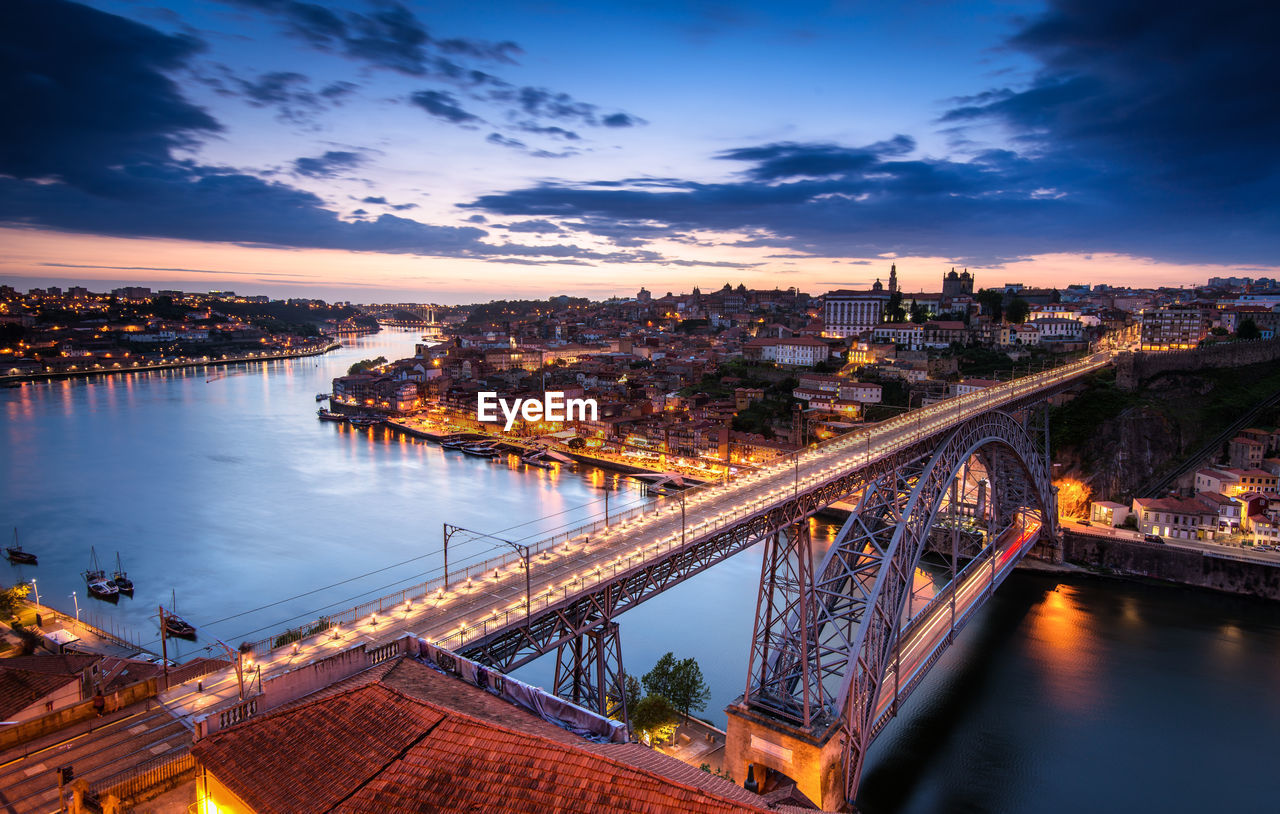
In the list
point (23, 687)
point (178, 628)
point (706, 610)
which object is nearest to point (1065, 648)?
point (706, 610)

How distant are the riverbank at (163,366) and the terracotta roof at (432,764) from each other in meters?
76.8

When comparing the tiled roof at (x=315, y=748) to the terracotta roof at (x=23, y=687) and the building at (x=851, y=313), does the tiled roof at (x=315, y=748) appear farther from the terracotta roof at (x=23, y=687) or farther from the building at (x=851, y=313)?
the building at (x=851, y=313)

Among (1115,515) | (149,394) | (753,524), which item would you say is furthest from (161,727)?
(149,394)

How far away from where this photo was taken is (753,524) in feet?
30.3

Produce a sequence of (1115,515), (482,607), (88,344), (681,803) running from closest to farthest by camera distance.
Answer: (681,803)
(482,607)
(1115,515)
(88,344)

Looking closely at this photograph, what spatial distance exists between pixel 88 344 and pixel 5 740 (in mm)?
84722

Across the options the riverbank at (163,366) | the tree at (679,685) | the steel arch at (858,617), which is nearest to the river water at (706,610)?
the tree at (679,685)

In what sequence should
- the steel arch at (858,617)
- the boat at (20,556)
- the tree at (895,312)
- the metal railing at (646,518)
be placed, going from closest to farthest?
the metal railing at (646,518) < the steel arch at (858,617) < the boat at (20,556) < the tree at (895,312)

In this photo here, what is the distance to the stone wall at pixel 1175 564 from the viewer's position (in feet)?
59.3

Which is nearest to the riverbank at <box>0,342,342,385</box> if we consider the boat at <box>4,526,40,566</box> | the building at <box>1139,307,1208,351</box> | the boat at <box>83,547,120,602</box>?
the boat at <box>4,526,40,566</box>

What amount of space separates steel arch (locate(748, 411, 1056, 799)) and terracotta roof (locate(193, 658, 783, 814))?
571cm

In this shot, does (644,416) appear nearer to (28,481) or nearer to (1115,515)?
(1115,515)

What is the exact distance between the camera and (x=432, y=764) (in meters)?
3.92

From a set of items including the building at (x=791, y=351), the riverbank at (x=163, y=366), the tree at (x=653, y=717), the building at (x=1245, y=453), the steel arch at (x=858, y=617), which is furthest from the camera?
the riverbank at (x=163, y=366)
